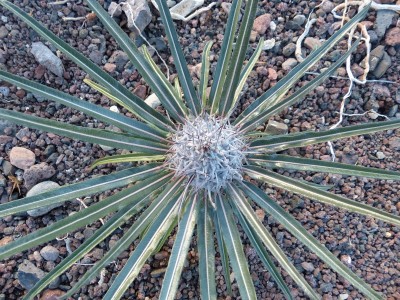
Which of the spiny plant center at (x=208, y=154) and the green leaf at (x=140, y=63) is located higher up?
the green leaf at (x=140, y=63)

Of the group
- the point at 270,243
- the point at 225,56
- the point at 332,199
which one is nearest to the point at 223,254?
the point at 270,243

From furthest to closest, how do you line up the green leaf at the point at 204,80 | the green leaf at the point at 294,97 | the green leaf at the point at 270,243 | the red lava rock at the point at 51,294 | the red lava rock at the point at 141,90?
the red lava rock at the point at 141,90 → the red lava rock at the point at 51,294 → the green leaf at the point at 204,80 → the green leaf at the point at 294,97 → the green leaf at the point at 270,243

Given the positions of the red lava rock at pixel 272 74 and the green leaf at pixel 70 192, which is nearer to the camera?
the green leaf at pixel 70 192

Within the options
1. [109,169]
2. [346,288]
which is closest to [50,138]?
[109,169]

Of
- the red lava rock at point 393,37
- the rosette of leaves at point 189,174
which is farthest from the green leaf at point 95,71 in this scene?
the red lava rock at point 393,37

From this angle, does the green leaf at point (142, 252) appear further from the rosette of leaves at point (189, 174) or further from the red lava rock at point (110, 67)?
the red lava rock at point (110, 67)

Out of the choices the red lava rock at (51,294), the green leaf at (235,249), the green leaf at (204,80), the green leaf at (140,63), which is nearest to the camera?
the green leaf at (235,249)

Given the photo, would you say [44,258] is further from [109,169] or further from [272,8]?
[272,8]
